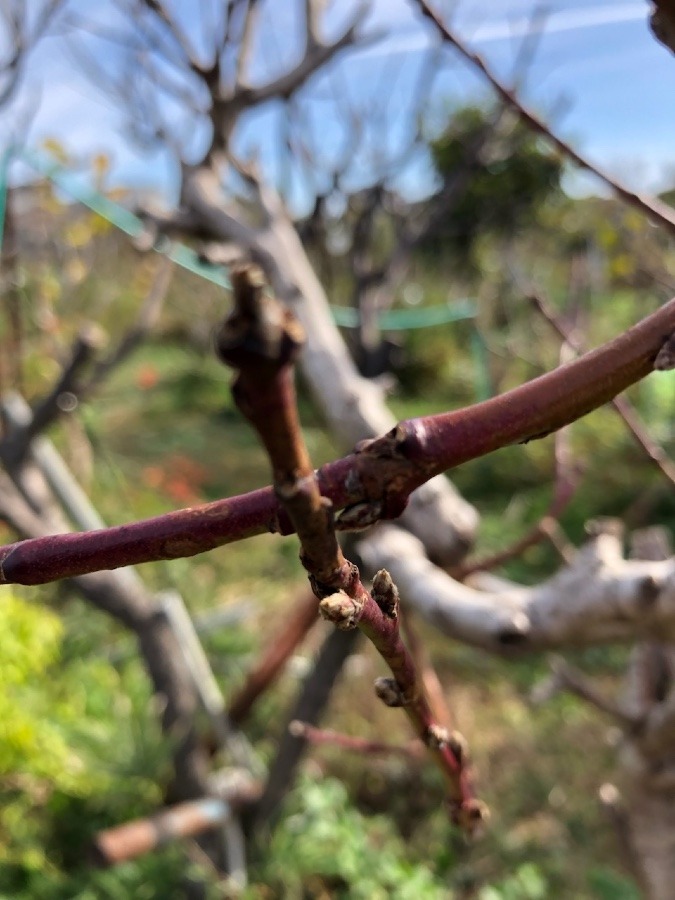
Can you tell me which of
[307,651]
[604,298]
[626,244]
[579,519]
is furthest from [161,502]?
[604,298]

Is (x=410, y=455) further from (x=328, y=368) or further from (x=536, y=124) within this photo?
(x=328, y=368)

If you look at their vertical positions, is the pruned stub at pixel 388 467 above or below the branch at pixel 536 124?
above

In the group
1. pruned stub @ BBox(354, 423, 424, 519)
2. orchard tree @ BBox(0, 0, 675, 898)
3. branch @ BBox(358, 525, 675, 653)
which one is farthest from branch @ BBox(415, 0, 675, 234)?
pruned stub @ BBox(354, 423, 424, 519)

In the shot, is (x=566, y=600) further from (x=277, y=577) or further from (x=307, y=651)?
(x=277, y=577)

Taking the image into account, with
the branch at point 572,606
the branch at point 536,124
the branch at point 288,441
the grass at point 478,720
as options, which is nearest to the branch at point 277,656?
the grass at point 478,720

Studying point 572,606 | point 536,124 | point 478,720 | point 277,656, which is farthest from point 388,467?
point 478,720

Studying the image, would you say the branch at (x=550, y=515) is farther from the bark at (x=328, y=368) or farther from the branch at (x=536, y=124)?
the branch at (x=536, y=124)
